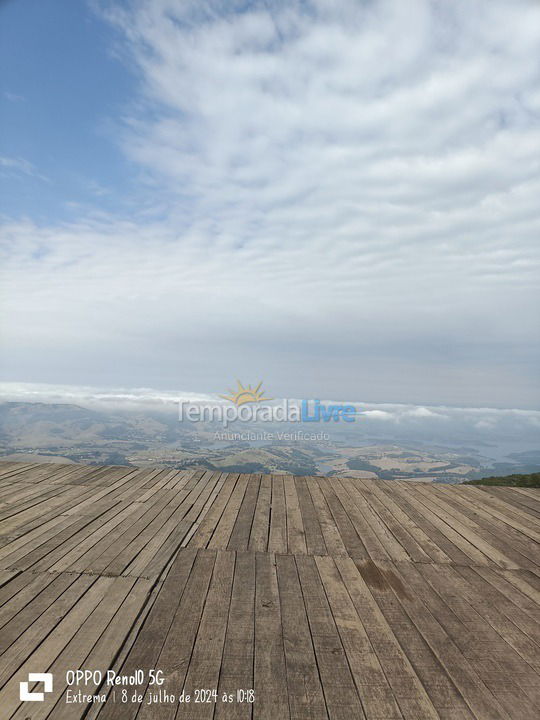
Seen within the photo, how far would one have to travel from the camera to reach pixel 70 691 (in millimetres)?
1837

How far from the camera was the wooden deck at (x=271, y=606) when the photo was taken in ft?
6.11

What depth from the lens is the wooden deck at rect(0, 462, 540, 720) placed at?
6.11 ft

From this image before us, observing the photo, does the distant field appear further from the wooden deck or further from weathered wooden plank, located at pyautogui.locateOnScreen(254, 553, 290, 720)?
weathered wooden plank, located at pyautogui.locateOnScreen(254, 553, 290, 720)

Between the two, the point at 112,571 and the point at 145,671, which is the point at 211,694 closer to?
the point at 145,671

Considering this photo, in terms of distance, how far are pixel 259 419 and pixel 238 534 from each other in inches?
498

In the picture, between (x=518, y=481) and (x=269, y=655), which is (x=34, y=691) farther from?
(x=518, y=481)

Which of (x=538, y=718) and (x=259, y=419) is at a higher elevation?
(x=259, y=419)

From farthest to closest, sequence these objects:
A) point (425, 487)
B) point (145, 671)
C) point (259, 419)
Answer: point (259, 419) → point (425, 487) → point (145, 671)

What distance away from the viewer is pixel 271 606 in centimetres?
261

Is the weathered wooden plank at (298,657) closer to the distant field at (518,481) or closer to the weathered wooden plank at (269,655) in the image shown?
the weathered wooden plank at (269,655)

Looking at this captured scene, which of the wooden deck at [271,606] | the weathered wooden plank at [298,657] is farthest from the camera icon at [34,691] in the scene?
A: the weathered wooden plank at [298,657]

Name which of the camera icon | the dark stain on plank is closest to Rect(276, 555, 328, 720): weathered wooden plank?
the dark stain on plank

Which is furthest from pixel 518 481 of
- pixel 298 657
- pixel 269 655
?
pixel 269 655

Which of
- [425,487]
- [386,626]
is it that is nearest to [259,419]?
[425,487]
